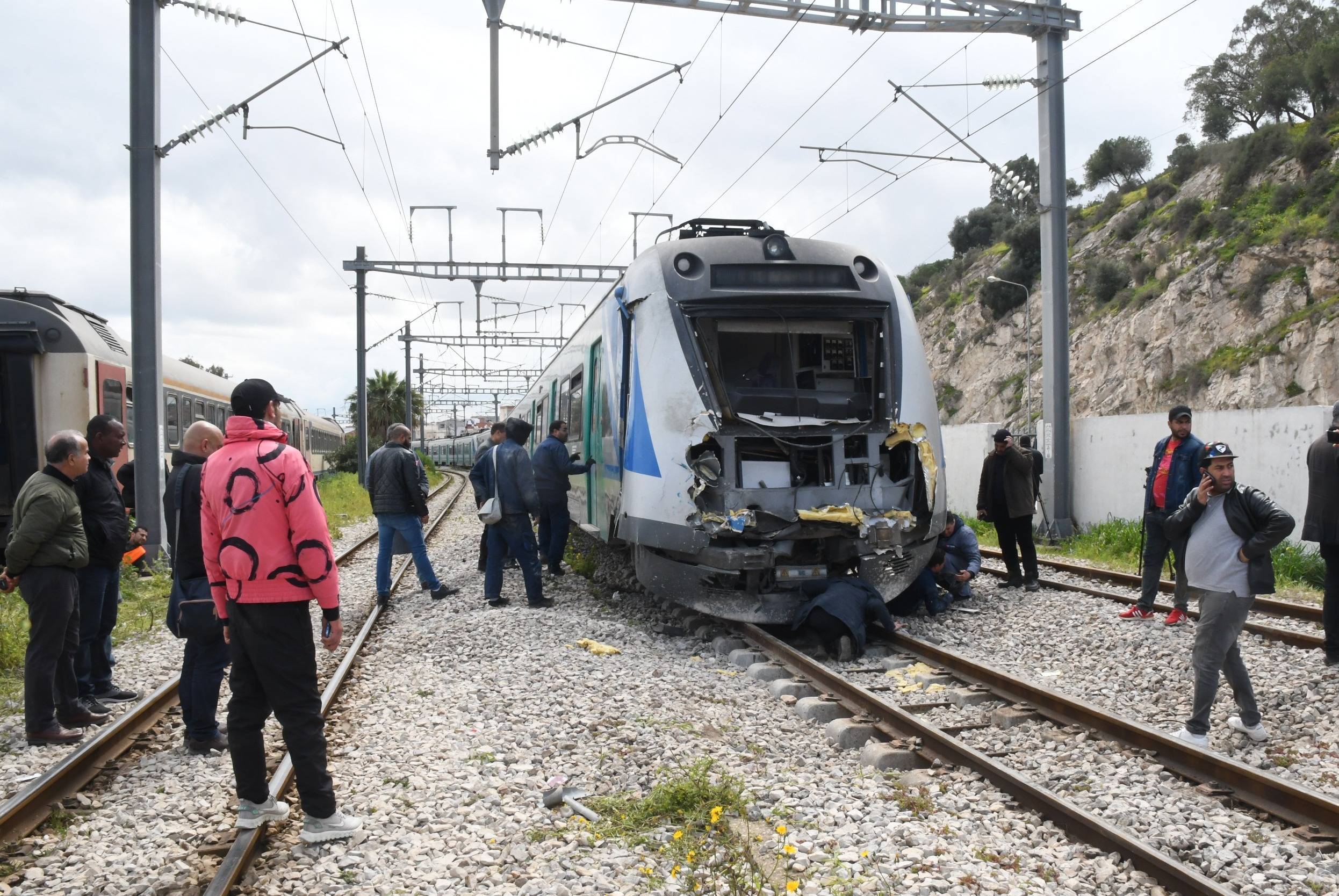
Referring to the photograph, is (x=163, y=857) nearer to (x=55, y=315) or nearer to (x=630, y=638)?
(x=630, y=638)

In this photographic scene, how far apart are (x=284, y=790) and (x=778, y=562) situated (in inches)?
156

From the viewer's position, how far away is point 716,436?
746cm

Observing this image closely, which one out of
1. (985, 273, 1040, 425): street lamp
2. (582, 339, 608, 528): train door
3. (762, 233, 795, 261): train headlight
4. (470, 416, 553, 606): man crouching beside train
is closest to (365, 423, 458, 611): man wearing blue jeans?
(470, 416, 553, 606): man crouching beside train

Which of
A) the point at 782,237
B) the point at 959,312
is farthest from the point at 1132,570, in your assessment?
the point at 959,312

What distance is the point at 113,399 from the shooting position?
1299 cm

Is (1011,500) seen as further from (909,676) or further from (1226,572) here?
(1226,572)

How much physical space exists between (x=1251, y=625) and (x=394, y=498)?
7595 mm

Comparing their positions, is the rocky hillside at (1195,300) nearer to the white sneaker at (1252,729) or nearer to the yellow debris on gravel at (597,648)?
the white sneaker at (1252,729)

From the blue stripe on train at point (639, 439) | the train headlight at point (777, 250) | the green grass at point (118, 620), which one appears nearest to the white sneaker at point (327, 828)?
the green grass at point (118, 620)

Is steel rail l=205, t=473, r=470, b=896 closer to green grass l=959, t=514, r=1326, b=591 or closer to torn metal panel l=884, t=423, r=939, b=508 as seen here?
torn metal panel l=884, t=423, r=939, b=508

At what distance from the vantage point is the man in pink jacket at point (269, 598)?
4.10 m

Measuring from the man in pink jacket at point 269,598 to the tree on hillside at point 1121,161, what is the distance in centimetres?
5412

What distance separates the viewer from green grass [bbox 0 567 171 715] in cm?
691

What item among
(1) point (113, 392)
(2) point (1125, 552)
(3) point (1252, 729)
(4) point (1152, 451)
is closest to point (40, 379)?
(1) point (113, 392)
